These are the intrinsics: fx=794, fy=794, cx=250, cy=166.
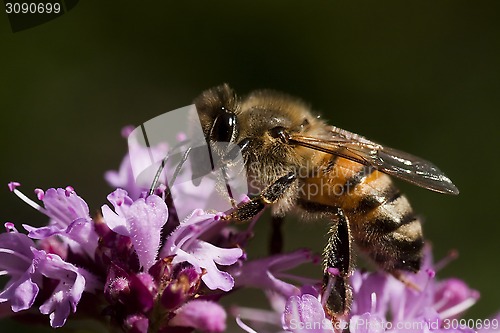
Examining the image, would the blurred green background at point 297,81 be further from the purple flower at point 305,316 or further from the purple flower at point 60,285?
the purple flower at point 305,316

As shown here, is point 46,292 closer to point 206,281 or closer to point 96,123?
point 206,281

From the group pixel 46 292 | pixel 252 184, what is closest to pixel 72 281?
pixel 46 292

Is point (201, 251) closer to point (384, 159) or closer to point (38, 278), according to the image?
point (38, 278)

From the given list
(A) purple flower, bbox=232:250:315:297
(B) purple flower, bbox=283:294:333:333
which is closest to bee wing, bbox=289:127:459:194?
(A) purple flower, bbox=232:250:315:297

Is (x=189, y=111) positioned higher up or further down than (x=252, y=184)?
higher up

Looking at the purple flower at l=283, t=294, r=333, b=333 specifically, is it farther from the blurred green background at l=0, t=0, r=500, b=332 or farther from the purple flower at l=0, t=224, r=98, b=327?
the blurred green background at l=0, t=0, r=500, b=332

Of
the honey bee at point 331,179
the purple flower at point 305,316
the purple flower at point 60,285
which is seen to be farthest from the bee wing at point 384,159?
the purple flower at point 60,285

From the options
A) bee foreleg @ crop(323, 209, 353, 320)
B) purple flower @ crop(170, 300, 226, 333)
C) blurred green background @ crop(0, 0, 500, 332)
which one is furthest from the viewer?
blurred green background @ crop(0, 0, 500, 332)
